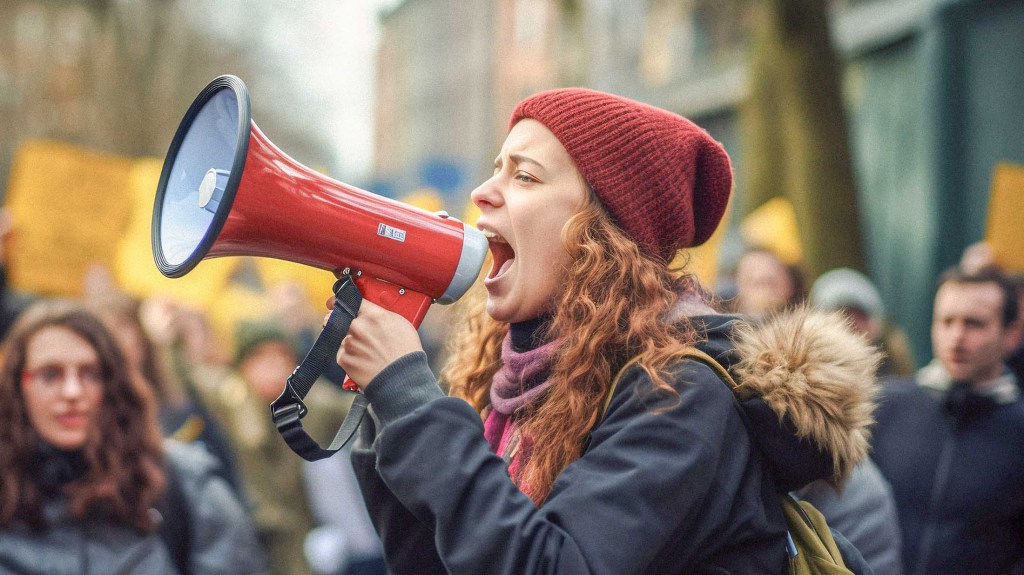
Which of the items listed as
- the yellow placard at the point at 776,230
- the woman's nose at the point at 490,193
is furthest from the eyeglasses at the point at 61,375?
the yellow placard at the point at 776,230

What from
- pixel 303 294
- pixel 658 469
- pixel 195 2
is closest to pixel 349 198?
pixel 658 469

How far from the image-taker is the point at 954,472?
12.0 ft

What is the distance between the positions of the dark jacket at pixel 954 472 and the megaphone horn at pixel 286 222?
216 cm

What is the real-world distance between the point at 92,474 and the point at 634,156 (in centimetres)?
197

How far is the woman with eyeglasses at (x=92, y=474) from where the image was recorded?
2.88 m

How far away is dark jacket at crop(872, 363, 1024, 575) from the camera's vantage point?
3500 mm

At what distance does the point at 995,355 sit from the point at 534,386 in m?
2.59

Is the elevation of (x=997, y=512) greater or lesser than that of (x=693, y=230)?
lesser

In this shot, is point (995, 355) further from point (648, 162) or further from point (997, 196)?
point (648, 162)

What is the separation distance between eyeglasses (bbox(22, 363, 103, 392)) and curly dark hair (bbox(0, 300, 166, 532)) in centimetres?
2

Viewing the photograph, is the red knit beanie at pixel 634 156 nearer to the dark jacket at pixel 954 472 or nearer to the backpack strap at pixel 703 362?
the backpack strap at pixel 703 362

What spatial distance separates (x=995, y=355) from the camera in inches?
151

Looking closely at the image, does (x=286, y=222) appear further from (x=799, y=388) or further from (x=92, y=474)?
(x=92, y=474)

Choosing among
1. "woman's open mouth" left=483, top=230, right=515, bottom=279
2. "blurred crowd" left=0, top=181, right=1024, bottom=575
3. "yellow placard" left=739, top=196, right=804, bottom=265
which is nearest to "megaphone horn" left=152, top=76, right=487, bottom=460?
"woman's open mouth" left=483, top=230, right=515, bottom=279
